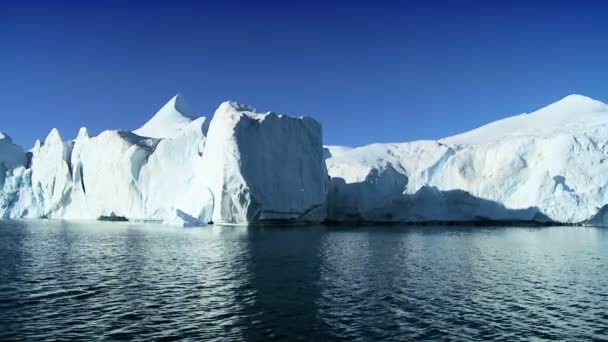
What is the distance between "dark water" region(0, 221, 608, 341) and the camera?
11555mm

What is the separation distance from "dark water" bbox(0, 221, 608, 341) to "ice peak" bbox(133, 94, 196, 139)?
4837 cm

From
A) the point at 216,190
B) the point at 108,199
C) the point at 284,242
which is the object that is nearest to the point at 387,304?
the point at 284,242

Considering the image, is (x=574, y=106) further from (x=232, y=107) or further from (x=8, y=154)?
(x=8, y=154)

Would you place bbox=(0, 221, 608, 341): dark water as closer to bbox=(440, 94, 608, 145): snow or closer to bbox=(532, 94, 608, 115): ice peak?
bbox=(440, 94, 608, 145): snow

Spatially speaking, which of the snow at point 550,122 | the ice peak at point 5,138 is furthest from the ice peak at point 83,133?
the snow at point 550,122

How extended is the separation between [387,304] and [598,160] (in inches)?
1685

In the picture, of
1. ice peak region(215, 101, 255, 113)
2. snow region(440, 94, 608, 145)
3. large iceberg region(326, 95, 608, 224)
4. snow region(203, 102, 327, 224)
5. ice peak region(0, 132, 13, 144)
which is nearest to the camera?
snow region(203, 102, 327, 224)

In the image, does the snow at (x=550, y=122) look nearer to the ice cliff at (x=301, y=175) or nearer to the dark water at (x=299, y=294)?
the ice cliff at (x=301, y=175)

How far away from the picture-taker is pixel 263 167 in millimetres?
47688

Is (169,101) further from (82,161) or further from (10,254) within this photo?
(10,254)

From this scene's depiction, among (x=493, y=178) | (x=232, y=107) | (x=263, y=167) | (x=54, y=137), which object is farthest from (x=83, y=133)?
(x=493, y=178)

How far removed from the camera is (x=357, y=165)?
205ft

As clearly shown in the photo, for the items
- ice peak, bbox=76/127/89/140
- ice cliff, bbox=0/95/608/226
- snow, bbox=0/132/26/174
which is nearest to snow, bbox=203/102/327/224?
ice cliff, bbox=0/95/608/226

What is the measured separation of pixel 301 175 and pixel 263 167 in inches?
165
